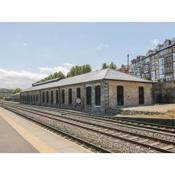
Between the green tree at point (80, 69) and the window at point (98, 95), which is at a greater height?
the green tree at point (80, 69)

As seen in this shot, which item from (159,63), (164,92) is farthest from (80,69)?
(164,92)

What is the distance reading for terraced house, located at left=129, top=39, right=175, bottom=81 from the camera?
221 ft

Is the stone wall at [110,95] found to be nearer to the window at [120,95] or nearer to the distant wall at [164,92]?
the window at [120,95]

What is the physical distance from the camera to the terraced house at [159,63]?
67244mm

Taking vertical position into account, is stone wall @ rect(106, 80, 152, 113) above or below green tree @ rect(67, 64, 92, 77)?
below

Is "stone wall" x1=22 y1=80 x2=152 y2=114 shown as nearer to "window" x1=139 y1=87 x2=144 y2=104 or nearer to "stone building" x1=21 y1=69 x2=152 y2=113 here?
"stone building" x1=21 y1=69 x2=152 y2=113

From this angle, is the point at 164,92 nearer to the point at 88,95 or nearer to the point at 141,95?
the point at 141,95

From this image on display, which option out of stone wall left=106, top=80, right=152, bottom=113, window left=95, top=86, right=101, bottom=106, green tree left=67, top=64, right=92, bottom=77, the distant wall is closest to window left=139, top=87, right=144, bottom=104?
stone wall left=106, top=80, right=152, bottom=113

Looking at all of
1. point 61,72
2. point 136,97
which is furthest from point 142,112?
point 61,72

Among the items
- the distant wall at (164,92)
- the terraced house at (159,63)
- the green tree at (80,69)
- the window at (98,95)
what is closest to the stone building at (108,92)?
the window at (98,95)

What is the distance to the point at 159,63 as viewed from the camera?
242ft

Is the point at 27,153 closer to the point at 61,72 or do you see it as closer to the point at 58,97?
the point at 58,97
